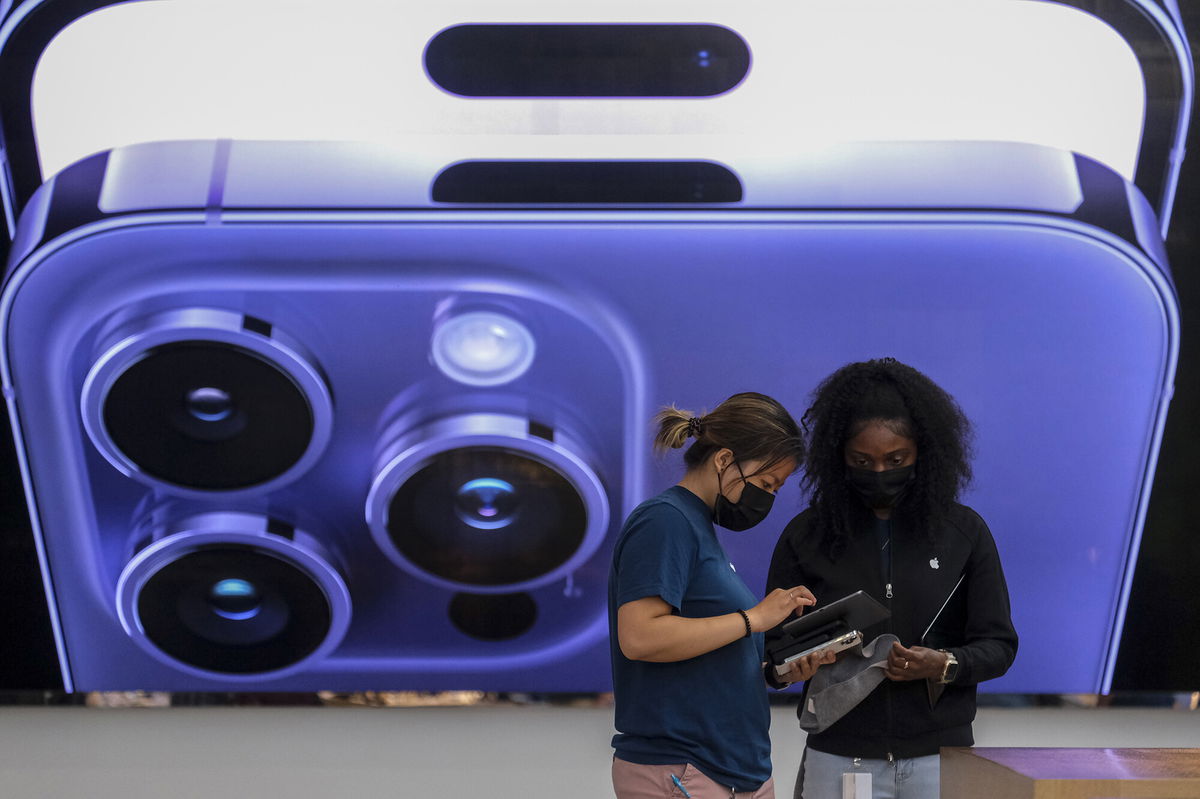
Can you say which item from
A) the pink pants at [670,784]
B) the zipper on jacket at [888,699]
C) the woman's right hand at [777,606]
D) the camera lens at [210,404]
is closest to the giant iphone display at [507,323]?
the camera lens at [210,404]

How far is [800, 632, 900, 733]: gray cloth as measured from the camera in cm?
169

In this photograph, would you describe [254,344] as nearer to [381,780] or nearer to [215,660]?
[215,660]

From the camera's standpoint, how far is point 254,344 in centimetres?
244

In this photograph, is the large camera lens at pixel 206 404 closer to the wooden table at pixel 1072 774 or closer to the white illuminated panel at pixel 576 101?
the white illuminated panel at pixel 576 101

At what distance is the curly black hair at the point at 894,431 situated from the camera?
1809mm

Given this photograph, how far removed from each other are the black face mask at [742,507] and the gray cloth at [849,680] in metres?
0.25

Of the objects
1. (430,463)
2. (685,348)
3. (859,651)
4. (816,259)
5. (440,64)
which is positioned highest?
(440,64)

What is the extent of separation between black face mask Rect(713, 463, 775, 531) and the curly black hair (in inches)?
7.6

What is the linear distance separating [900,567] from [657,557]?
0.48m

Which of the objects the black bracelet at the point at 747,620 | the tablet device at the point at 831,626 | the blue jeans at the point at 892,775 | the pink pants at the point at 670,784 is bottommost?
the blue jeans at the point at 892,775

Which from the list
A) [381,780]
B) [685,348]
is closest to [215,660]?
[381,780]

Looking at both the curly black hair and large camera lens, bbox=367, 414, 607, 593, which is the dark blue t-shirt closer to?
the curly black hair

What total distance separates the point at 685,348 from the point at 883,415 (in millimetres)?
739

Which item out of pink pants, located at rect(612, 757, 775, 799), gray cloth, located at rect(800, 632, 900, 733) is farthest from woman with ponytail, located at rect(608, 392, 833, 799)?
gray cloth, located at rect(800, 632, 900, 733)
